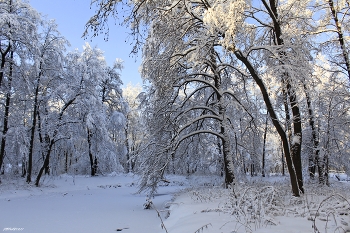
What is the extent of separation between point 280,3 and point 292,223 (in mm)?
9149

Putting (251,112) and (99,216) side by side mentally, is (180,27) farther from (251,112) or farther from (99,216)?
(99,216)

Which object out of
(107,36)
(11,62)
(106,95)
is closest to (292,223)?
(107,36)

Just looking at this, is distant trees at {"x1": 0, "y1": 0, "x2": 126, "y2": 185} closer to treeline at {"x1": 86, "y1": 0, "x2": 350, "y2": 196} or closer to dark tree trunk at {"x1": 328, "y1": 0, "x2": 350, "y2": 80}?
treeline at {"x1": 86, "y1": 0, "x2": 350, "y2": 196}

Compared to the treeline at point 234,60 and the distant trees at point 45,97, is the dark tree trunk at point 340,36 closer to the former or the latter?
the treeline at point 234,60

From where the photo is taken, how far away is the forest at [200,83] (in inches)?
265

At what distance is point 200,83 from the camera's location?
12.8 meters

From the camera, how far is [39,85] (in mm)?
18031

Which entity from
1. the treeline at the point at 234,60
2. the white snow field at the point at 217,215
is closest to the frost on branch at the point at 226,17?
the treeline at the point at 234,60

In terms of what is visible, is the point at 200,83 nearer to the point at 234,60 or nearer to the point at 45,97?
the point at 234,60

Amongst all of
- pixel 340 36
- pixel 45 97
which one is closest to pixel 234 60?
pixel 340 36

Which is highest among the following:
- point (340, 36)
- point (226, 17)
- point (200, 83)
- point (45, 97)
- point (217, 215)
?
point (340, 36)

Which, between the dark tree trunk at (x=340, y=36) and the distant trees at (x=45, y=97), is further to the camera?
the distant trees at (x=45, y=97)

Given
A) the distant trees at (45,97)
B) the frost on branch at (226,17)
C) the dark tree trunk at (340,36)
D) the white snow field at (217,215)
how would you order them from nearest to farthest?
1. the white snow field at (217,215)
2. the frost on branch at (226,17)
3. the dark tree trunk at (340,36)
4. the distant trees at (45,97)

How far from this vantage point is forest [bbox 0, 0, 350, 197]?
6738 mm
